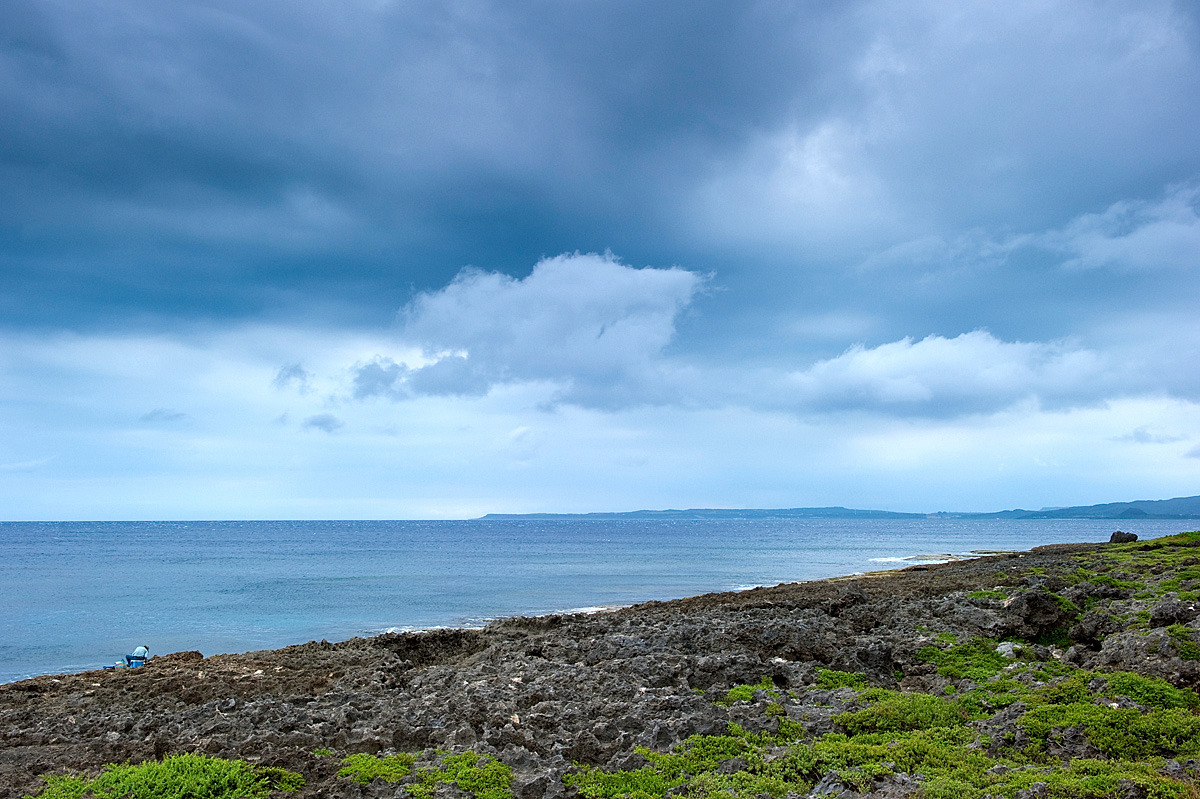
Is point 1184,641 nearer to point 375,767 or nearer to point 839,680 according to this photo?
point 839,680

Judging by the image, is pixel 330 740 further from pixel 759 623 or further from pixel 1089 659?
pixel 1089 659

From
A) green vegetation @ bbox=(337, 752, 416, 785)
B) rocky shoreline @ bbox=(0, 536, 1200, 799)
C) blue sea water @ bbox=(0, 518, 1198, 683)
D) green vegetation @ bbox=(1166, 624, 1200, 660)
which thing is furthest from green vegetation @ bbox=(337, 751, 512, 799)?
blue sea water @ bbox=(0, 518, 1198, 683)

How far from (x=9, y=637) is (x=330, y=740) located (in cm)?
3740

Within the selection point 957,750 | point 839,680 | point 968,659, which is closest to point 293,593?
point 839,680

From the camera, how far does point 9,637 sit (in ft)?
125

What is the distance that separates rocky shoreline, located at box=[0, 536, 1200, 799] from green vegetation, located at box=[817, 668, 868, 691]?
4.2 inches

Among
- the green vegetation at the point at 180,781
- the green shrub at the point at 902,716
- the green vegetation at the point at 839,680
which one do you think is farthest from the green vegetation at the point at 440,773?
the green vegetation at the point at 839,680

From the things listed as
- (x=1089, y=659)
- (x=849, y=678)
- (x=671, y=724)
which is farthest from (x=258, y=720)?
(x=1089, y=659)

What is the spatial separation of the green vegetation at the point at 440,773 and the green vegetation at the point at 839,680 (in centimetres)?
734

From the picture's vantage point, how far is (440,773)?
11.2 m

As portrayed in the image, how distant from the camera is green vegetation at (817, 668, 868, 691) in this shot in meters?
15.0

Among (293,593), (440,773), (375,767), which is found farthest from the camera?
(293,593)

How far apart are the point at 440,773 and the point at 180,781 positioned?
12.5 ft

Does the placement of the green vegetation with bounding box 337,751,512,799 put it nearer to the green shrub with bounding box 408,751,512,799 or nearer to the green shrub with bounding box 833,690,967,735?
the green shrub with bounding box 408,751,512,799
